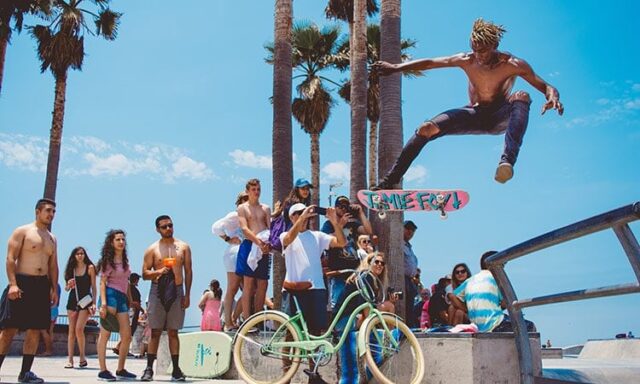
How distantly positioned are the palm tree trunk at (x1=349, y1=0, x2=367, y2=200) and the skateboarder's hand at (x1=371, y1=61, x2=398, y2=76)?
1242 centimetres

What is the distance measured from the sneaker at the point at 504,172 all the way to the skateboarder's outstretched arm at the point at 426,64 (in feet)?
3.34

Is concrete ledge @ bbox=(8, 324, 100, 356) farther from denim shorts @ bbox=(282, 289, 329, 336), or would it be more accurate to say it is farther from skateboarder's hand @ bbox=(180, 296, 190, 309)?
denim shorts @ bbox=(282, 289, 329, 336)

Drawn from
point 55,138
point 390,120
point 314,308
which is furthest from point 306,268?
point 55,138

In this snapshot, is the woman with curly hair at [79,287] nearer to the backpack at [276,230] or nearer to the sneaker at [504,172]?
the backpack at [276,230]

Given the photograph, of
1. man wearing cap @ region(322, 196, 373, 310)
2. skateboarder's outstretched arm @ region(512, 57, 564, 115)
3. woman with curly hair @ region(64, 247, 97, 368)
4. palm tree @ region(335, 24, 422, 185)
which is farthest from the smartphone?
palm tree @ region(335, 24, 422, 185)

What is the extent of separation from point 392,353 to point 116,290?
12.1 ft

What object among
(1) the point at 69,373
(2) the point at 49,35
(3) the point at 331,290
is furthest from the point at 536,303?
(2) the point at 49,35

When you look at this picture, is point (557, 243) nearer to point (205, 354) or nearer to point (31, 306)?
point (31, 306)

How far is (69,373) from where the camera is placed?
930 centimetres

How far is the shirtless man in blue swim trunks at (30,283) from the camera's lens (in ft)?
23.8

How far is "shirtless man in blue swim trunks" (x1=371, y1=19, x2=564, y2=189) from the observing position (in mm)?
5496

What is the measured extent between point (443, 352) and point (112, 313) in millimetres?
4201

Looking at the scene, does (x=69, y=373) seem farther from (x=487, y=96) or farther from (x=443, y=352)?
(x=487, y=96)

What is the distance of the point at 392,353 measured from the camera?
674 centimetres
